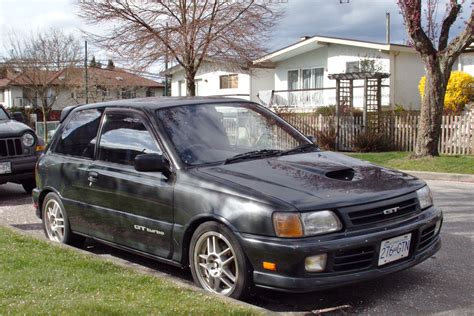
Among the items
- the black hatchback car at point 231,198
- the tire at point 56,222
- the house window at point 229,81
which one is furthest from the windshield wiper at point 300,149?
the house window at point 229,81

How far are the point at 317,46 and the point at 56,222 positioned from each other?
25067 millimetres

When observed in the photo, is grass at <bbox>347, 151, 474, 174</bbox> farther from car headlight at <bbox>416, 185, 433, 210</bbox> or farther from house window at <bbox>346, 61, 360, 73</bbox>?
house window at <bbox>346, 61, 360, 73</bbox>

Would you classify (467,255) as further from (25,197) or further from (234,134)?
(25,197)

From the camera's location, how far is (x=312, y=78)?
30.7m

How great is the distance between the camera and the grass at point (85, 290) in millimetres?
3842

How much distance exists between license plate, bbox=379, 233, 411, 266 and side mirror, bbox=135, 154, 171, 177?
6.10 ft

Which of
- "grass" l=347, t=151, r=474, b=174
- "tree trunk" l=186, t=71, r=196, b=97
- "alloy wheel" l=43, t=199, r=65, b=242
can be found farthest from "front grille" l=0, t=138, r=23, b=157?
"grass" l=347, t=151, r=474, b=174

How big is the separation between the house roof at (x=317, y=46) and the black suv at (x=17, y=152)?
1637cm

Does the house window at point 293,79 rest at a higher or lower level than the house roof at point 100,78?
lower

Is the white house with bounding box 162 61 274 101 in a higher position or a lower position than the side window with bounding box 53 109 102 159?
higher

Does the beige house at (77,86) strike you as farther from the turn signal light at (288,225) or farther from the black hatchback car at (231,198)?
the turn signal light at (288,225)

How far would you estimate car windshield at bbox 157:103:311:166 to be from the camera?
16.4 feet

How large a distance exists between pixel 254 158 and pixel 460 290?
6.71ft

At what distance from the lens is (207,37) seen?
1686 centimetres
